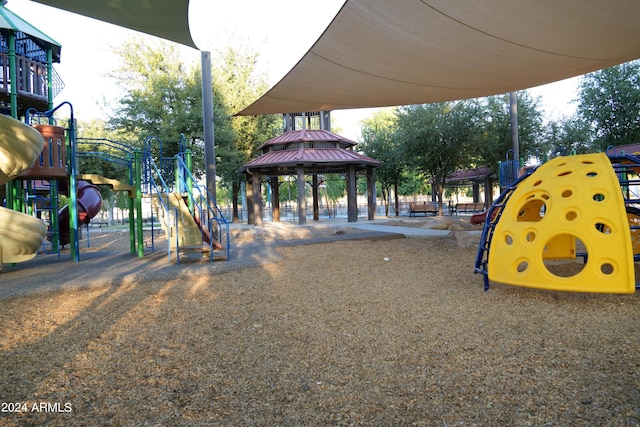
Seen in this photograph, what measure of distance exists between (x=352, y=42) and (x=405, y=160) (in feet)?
57.8

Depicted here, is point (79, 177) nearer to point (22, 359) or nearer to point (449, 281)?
point (22, 359)

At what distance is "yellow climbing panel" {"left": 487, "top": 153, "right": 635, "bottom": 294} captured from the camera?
4.33m

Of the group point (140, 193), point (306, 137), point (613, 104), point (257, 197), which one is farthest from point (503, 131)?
point (140, 193)

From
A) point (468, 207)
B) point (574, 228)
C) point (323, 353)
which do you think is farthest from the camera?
point (468, 207)

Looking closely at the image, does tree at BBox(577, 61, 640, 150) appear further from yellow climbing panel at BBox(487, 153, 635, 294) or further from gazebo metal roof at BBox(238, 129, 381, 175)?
yellow climbing panel at BBox(487, 153, 635, 294)

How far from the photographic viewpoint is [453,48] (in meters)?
7.21

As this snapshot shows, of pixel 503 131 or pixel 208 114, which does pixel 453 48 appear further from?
pixel 503 131

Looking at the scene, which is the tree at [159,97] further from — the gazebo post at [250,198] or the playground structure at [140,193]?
the playground structure at [140,193]

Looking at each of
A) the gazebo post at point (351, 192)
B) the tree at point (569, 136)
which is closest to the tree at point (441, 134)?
the gazebo post at point (351, 192)

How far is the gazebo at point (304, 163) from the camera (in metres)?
19.9

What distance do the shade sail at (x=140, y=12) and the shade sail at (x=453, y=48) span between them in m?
2.13

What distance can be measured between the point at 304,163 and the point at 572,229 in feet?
51.5

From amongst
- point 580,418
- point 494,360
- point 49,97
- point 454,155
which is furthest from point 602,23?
point 454,155

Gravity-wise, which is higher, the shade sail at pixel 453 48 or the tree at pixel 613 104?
the tree at pixel 613 104
